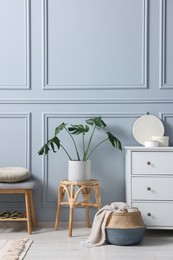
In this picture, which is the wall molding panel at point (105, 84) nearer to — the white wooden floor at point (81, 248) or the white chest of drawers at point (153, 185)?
the white chest of drawers at point (153, 185)

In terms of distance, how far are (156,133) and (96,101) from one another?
57cm

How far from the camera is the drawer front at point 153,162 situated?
150 inches

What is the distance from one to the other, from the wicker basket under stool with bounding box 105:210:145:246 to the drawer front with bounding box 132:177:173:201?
27cm

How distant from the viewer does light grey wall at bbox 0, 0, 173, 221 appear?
422 centimetres

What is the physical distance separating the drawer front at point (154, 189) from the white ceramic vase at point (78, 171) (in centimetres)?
41

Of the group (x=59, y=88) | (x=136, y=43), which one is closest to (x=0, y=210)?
(x=59, y=88)

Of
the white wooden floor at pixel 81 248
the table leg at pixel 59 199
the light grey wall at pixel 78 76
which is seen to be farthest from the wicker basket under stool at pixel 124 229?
the light grey wall at pixel 78 76

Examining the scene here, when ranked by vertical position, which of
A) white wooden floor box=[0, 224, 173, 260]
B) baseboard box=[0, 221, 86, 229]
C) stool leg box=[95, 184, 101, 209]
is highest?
stool leg box=[95, 184, 101, 209]

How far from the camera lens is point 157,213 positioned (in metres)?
3.80

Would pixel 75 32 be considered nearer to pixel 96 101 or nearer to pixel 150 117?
pixel 96 101

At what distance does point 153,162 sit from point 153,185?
0.17 metres

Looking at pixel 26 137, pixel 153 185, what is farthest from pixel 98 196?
pixel 26 137

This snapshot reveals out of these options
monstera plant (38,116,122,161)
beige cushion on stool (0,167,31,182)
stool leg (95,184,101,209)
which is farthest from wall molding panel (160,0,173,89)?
beige cushion on stool (0,167,31,182)

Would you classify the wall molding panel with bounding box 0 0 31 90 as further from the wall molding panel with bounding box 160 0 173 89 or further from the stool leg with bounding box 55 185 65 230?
the wall molding panel with bounding box 160 0 173 89
